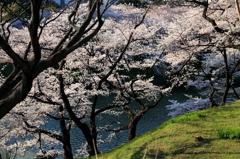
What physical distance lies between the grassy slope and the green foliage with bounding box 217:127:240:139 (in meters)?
0.08

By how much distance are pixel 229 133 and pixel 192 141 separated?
25.4 inches

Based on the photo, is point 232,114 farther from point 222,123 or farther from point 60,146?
point 60,146

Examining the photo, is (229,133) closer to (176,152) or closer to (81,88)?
(176,152)

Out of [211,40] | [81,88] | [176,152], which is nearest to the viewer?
[176,152]

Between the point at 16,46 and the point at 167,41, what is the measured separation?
544 cm

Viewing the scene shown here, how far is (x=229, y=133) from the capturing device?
13.9ft

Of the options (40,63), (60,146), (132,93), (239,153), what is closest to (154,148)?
(239,153)

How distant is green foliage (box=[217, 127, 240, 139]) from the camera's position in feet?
13.6

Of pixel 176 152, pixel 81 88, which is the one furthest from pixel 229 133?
pixel 81 88

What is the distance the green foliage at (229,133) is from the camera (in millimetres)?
4137

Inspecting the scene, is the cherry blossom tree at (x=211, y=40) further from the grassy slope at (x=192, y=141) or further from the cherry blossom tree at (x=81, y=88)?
the grassy slope at (x=192, y=141)

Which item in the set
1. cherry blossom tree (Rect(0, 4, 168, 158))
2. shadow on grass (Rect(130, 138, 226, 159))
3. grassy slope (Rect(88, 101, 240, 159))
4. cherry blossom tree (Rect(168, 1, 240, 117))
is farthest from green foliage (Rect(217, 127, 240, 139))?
cherry blossom tree (Rect(0, 4, 168, 158))

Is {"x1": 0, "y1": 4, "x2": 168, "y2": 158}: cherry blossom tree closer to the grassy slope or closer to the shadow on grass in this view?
the grassy slope

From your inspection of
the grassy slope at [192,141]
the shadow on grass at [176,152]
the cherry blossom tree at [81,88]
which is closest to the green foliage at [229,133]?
the grassy slope at [192,141]
